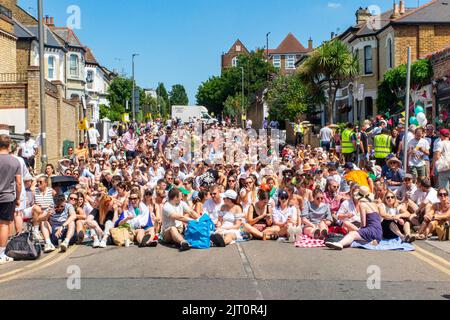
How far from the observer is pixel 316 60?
3206cm

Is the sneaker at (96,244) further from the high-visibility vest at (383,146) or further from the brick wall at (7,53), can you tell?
the brick wall at (7,53)

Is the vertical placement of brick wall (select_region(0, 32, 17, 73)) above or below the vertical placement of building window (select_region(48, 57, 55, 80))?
below

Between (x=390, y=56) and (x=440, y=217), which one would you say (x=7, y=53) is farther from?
(x=440, y=217)

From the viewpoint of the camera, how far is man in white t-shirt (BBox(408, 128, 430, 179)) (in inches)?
595

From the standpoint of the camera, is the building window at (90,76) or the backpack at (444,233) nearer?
the backpack at (444,233)

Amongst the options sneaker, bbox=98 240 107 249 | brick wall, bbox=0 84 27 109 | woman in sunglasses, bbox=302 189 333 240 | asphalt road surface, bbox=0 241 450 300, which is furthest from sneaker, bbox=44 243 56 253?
brick wall, bbox=0 84 27 109

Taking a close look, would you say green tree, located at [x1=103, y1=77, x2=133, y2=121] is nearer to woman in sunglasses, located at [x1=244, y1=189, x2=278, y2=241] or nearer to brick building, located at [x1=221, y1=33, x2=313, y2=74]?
brick building, located at [x1=221, y1=33, x2=313, y2=74]

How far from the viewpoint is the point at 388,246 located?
35.1 feet

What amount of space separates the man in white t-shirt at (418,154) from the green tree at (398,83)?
11502 millimetres

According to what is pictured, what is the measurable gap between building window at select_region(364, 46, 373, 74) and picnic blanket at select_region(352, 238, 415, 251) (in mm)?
29955

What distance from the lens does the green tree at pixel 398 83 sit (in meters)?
25.9

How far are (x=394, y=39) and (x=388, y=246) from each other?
26.6 meters

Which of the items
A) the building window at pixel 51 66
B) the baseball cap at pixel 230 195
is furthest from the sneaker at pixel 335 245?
the building window at pixel 51 66

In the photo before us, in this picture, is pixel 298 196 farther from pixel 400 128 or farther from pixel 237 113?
pixel 237 113
